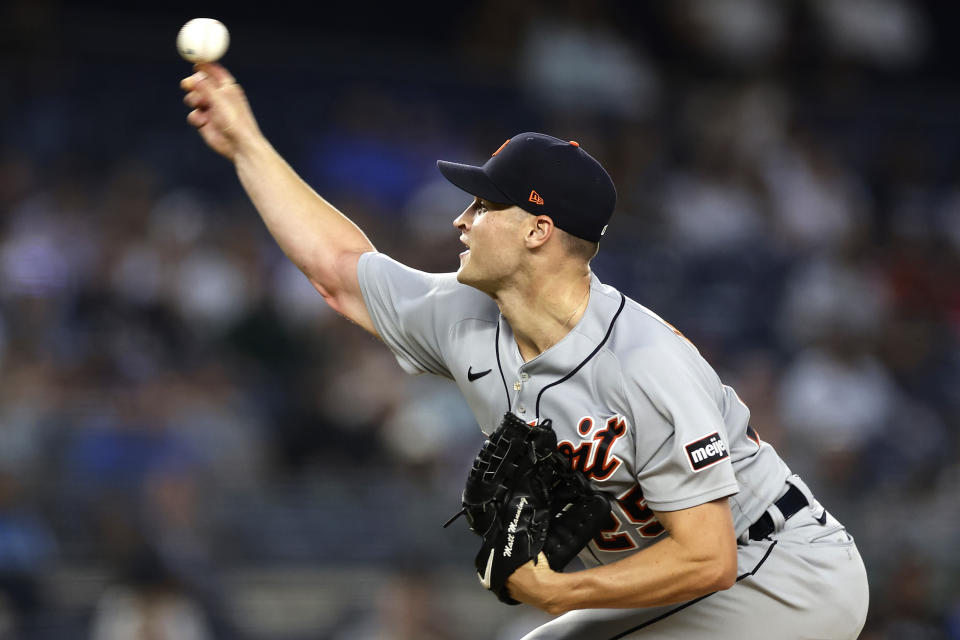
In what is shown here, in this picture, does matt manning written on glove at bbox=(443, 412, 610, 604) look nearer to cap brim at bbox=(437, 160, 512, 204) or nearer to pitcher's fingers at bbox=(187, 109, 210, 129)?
cap brim at bbox=(437, 160, 512, 204)

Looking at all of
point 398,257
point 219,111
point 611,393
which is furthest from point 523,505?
point 398,257

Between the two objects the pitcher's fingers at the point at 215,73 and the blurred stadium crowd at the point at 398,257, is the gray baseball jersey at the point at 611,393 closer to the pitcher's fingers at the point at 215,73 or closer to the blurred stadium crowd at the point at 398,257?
the pitcher's fingers at the point at 215,73

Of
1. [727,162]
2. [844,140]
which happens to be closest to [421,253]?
[727,162]

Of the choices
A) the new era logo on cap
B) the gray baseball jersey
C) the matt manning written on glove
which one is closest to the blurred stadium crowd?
the gray baseball jersey

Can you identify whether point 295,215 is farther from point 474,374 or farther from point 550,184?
point 550,184

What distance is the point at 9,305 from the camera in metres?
6.73

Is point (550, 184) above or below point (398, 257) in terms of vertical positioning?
below

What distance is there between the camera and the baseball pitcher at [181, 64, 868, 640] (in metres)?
2.85

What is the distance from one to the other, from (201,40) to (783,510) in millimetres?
1879

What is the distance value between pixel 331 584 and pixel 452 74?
14.2 feet

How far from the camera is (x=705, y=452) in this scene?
281cm

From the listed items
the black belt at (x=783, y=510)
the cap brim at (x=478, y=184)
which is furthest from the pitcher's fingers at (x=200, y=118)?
the black belt at (x=783, y=510)

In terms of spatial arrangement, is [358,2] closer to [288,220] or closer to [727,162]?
[727,162]

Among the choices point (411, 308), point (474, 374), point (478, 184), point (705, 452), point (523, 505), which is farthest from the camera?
point (411, 308)
